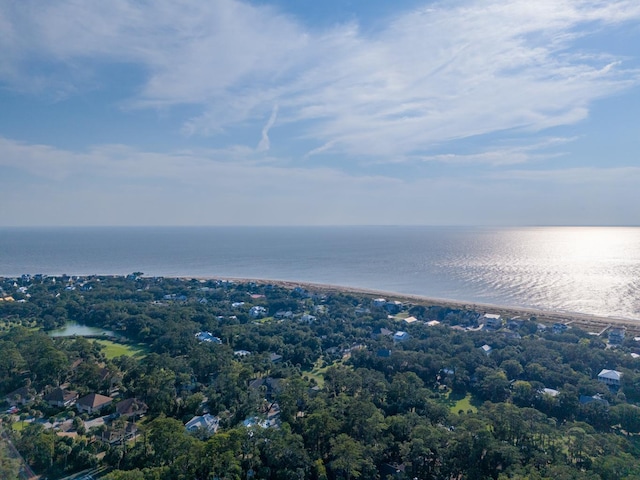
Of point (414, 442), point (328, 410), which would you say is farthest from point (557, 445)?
point (328, 410)

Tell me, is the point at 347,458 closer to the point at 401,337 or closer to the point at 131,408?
the point at 131,408

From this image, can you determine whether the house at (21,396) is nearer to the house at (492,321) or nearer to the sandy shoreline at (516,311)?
the house at (492,321)

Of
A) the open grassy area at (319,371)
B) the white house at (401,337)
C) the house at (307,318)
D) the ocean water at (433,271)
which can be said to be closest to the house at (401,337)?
the white house at (401,337)

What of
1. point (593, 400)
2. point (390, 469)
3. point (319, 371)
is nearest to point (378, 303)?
point (319, 371)

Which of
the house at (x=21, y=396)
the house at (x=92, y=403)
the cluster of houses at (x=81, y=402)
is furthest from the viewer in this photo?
the house at (x=21, y=396)

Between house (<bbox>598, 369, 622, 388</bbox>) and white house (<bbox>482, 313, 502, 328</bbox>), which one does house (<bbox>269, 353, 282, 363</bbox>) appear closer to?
house (<bbox>598, 369, 622, 388</bbox>)

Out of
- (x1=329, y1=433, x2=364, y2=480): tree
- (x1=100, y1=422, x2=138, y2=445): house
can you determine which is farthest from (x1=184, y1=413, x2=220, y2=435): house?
(x1=329, y1=433, x2=364, y2=480): tree

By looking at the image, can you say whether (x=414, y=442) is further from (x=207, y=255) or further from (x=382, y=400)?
(x=207, y=255)
